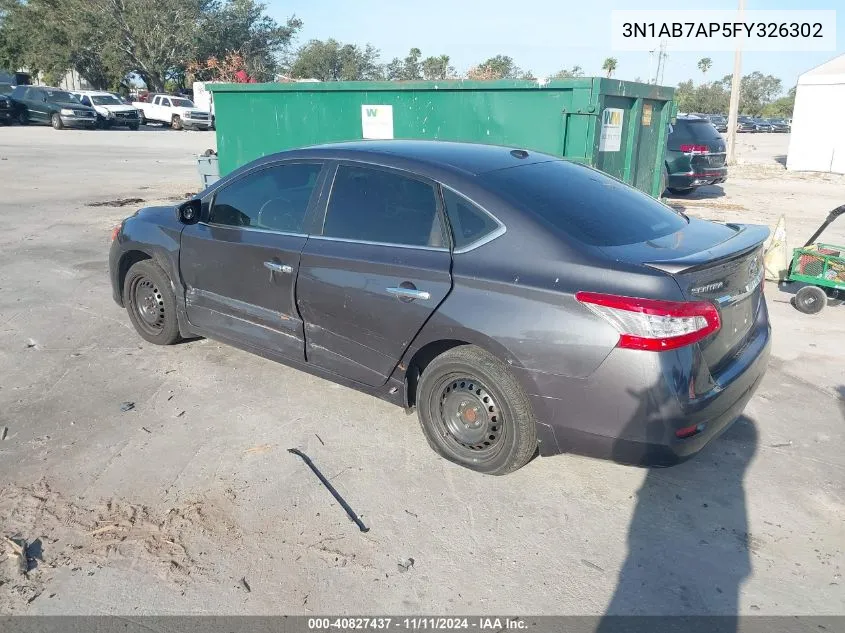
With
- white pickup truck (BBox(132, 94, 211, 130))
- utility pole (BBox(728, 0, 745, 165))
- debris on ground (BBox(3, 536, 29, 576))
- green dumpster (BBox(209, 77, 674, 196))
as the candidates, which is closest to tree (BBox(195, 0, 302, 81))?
white pickup truck (BBox(132, 94, 211, 130))

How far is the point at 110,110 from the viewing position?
33.7m

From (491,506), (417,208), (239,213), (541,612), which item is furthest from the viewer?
(239,213)

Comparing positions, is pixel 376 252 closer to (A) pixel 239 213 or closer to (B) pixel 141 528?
(A) pixel 239 213

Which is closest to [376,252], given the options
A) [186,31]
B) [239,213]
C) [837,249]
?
[239,213]

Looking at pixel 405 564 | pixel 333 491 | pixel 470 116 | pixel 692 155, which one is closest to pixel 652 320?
pixel 405 564

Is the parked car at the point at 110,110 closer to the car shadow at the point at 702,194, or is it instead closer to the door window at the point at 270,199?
the car shadow at the point at 702,194

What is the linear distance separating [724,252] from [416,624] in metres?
2.22

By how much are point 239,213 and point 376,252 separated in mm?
1298

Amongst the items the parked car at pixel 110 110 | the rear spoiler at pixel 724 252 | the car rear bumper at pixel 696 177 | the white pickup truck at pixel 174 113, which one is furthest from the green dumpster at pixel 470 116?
the white pickup truck at pixel 174 113

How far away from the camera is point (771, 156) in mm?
29219

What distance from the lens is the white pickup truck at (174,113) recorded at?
3619cm

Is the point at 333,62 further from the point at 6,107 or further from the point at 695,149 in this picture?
the point at 695,149

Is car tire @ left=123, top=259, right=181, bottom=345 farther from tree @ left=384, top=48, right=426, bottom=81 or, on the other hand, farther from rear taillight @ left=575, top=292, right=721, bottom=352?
tree @ left=384, top=48, right=426, bottom=81

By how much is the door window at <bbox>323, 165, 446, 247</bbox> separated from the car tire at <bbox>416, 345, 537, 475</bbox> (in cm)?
66
